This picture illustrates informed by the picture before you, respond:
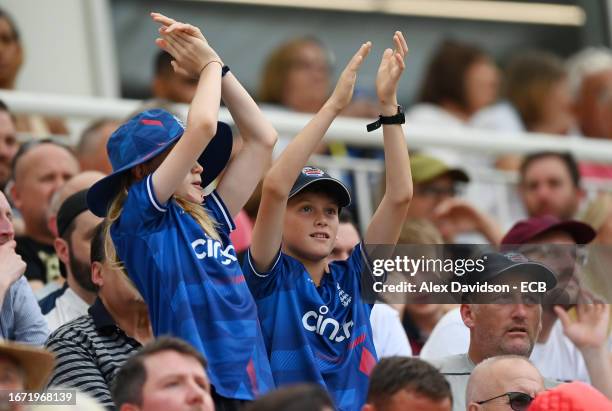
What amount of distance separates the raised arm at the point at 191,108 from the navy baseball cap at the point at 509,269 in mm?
1390

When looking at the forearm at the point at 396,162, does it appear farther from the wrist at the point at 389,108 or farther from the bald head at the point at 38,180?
the bald head at the point at 38,180

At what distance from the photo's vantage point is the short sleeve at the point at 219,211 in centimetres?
707

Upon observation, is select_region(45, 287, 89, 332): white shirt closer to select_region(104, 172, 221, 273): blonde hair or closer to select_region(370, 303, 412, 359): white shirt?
select_region(104, 172, 221, 273): blonde hair

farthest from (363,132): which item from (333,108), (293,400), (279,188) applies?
(293,400)

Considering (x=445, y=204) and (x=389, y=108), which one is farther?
(x=445, y=204)

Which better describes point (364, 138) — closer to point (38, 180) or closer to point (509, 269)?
point (38, 180)

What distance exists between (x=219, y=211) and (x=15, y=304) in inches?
36.0

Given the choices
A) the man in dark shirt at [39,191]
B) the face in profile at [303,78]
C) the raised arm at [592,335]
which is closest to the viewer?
the raised arm at [592,335]

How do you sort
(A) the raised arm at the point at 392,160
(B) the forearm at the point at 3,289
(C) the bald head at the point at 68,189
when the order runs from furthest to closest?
1. (C) the bald head at the point at 68,189
2. (A) the raised arm at the point at 392,160
3. (B) the forearm at the point at 3,289

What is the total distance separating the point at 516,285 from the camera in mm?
7566

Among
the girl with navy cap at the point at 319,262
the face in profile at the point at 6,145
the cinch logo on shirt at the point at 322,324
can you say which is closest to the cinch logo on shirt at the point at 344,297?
the girl with navy cap at the point at 319,262

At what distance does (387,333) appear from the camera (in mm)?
8289

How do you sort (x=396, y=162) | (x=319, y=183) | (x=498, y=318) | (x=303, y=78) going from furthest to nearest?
(x=303, y=78), (x=498, y=318), (x=319, y=183), (x=396, y=162)

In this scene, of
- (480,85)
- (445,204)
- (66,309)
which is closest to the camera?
(66,309)
